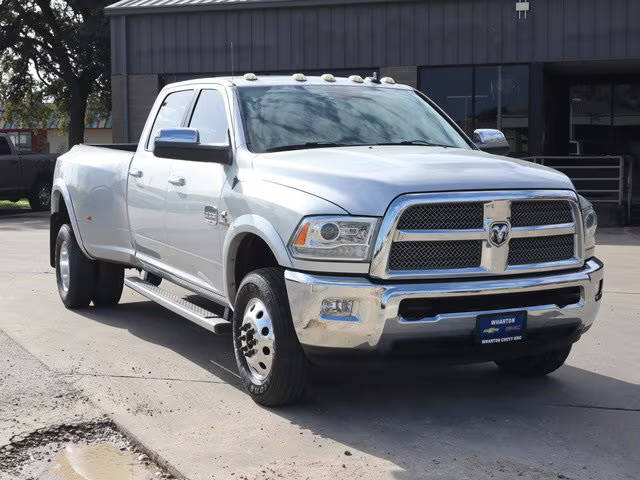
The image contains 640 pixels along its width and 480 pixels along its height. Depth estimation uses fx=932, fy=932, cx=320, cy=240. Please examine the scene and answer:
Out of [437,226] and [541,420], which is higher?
[437,226]

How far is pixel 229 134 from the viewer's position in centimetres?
614

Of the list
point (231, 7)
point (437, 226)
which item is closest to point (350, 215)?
point (437, 226)

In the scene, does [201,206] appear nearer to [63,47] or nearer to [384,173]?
[384,173]

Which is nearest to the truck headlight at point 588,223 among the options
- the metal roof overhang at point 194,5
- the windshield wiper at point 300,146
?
the windshield wiper at point 300,146

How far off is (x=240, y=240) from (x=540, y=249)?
178 centimetres

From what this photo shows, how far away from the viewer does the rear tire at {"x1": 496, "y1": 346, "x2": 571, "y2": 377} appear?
602 cm

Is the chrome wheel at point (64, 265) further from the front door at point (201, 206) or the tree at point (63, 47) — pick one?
the tree at point (63, 47)

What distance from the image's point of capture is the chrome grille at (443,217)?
4.91 metres

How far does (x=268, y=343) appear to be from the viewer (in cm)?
528

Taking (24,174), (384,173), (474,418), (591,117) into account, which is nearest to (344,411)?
(474,418)

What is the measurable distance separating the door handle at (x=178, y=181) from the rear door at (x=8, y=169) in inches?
675

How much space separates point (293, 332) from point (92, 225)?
3527mm

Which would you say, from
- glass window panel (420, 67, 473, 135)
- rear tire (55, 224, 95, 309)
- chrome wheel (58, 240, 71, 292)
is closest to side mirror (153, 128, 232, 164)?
rear tire (55, 224, 95, 309)

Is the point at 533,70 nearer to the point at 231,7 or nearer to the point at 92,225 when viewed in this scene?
the point at 231,7
